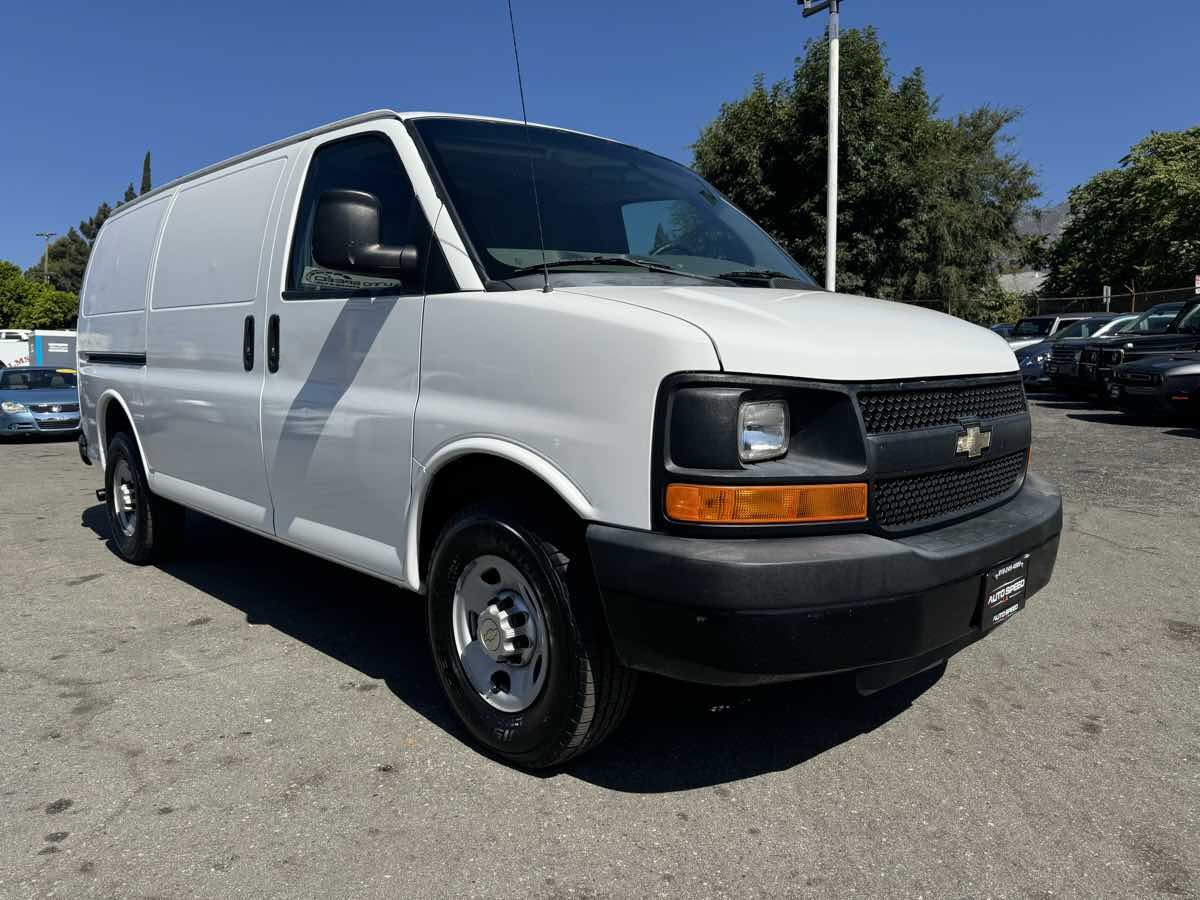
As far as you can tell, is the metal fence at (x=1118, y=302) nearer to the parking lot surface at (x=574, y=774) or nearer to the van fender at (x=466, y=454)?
the parking lot surface at (x=574, y=774)

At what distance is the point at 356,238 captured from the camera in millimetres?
3051

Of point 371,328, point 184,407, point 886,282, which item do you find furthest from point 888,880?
point 886,282

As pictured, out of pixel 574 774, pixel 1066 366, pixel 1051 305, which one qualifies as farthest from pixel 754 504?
pixel 1051 305

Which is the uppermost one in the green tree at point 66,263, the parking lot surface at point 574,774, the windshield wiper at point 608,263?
the green tree at point 66,263

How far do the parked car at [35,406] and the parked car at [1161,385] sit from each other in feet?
53.6

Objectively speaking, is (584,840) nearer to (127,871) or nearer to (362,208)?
(127,871)

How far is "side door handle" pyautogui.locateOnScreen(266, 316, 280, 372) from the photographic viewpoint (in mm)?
3871

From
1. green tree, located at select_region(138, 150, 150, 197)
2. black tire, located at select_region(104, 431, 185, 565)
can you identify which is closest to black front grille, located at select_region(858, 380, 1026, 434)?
black tire, located at select_region(104, 431, 185, 565)

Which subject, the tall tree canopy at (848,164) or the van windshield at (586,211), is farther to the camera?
the tall tree canopy at (848,164)

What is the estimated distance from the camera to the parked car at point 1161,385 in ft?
40.8

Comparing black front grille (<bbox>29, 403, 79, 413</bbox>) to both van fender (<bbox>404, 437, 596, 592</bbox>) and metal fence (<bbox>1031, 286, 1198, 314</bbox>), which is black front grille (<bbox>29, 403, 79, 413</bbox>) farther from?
metal fence (<bbox>1031, 286, 1198, 314</bbox>)

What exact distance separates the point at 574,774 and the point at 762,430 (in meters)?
1.30

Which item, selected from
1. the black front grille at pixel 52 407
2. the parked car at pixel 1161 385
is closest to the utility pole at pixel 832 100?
the parked car at pixel 1161 385

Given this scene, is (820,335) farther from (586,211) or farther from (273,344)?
(273,344)
